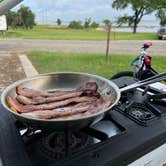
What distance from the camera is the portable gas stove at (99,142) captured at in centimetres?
77

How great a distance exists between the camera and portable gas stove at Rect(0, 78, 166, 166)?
30.4 inches

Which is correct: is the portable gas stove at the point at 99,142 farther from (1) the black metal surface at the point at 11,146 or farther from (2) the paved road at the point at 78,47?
(2) the paved road at the point at 78,47

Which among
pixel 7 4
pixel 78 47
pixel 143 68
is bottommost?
pixel 78 47

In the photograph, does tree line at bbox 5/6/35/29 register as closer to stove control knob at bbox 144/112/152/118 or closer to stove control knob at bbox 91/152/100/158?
stove control knob at bbox 144/112/152/118

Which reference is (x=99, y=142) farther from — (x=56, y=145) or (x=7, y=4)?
(x=7, y=4)

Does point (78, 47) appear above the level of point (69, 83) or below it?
below

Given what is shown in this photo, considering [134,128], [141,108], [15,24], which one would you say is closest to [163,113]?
[141,108]

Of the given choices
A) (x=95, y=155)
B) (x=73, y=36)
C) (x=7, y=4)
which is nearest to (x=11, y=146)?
(x=95, y=155)

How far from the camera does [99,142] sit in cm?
84

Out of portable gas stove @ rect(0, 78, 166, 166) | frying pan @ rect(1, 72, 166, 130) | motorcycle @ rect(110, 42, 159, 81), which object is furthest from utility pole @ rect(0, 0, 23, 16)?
motorcycle @ rect(110, 42, 159, 81)

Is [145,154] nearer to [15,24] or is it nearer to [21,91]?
[21,91]

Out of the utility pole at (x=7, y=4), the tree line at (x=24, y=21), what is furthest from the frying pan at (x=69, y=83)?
the tree line at (x=24, y=21)

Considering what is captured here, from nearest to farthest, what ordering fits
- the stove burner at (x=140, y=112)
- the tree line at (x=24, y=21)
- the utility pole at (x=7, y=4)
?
the utility pole at (x=7, y=4) < the stove burner at (x=140, y=112) < the tree line at (x=24, y=21)

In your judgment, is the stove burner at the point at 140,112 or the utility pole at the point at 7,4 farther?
the stove burner at the point at 140,112
